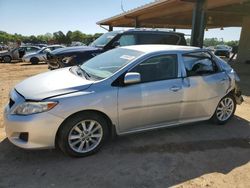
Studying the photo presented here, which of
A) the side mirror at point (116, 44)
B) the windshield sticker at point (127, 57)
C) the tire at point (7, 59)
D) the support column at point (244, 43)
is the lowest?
the tire at point (7, 59)

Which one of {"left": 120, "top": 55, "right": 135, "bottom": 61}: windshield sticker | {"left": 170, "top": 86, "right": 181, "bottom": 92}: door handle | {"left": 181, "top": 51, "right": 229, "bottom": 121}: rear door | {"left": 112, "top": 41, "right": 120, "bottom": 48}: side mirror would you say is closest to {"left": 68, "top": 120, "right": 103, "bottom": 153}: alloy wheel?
{"left": 120, "top": 55, "right": 135, "bottom": 61}: windshield sticker

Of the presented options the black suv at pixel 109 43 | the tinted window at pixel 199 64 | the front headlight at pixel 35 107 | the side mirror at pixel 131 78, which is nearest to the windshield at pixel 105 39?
the black suv at pixel 109 43

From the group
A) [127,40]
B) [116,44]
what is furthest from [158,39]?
[116,44]

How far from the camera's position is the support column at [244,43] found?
1934 cm

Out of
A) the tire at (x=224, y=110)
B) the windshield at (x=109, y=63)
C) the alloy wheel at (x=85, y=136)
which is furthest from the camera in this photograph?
the tire at (x=224, y=110)

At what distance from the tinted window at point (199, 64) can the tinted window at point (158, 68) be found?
286mm

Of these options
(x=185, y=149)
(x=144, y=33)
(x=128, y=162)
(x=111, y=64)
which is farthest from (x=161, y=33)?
(x=128, y=162)

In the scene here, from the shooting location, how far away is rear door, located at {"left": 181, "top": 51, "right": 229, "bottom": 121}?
468 centimetres

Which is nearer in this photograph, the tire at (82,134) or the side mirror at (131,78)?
the tire at (82,134)

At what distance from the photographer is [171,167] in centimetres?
376

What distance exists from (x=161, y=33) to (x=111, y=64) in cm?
517

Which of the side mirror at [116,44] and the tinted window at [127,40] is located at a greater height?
the tinted window at [127,40]

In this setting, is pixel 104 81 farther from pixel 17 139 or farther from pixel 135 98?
pixel 17 139

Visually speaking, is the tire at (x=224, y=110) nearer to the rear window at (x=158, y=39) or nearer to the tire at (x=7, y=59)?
the rear window at (x=158, y=39)
